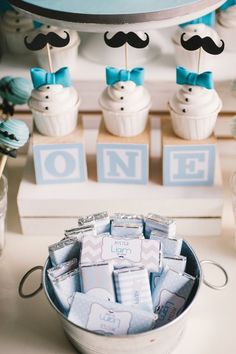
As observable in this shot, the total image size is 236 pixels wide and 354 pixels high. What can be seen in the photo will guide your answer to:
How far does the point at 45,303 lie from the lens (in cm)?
91

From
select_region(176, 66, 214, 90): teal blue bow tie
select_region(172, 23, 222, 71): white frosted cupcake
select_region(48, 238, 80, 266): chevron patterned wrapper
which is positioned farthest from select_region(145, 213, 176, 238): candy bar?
select_region(172, 23, 222, 71): white frosted cupcake

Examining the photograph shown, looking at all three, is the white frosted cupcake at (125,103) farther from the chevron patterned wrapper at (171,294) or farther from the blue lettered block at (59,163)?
the chevron patterned wrapper at (171,294)

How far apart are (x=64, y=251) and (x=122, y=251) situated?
0.08m

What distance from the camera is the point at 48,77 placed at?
0.92 m

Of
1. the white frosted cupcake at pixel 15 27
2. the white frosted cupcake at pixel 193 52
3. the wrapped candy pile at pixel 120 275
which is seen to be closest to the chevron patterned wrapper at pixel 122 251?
the wrapped candy pile at pixel 120 275

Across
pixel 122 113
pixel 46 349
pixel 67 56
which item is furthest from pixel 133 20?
pixel 46 349

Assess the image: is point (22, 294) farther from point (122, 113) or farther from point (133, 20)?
point (133, 20)

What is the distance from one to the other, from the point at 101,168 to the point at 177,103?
16 cm

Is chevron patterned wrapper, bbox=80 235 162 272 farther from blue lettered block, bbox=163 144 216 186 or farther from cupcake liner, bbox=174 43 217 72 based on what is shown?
cupcake liner, bbox=174 43 217 72

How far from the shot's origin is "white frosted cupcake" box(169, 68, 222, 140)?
0.92 m

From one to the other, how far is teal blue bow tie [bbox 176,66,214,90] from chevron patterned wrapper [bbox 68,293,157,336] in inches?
13.6

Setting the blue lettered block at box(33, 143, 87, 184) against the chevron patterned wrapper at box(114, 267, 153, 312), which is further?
the blue lettered block at box(33, 143, 87, 184)

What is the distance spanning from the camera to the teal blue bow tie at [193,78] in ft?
2.97

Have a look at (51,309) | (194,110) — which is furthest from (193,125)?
(51,309)
